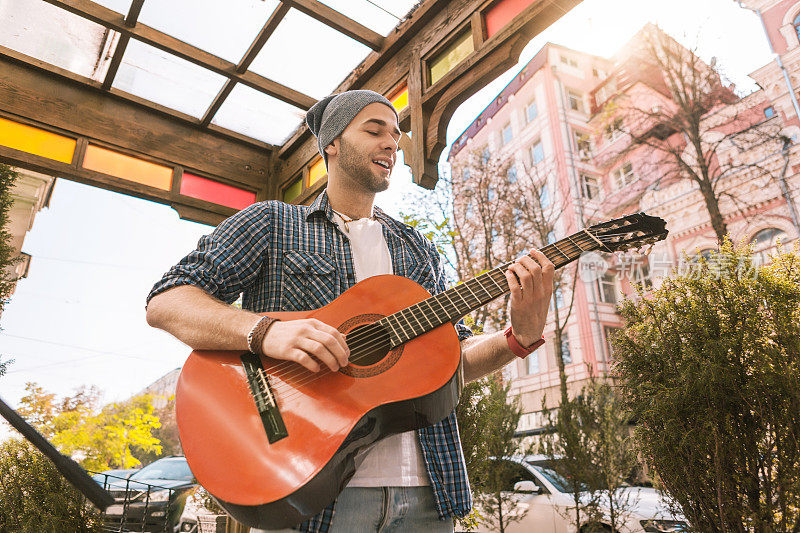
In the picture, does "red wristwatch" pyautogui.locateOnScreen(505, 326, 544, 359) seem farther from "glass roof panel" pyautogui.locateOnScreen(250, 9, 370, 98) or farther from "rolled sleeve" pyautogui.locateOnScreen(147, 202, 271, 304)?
"glass roof panel" pyautogui.locateOnScreen(250, 9, 370, 98)

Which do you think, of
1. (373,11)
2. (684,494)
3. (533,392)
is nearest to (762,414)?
(684,494)

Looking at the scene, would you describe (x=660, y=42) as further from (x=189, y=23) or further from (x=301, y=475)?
(x=301, y=475)

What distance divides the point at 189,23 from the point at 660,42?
475 inches

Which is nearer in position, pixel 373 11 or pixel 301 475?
pixel 301 475

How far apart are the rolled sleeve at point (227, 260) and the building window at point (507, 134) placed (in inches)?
929

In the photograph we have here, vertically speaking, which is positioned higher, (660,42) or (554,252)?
(660,42)

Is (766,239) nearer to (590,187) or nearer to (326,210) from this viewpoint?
(590,187)

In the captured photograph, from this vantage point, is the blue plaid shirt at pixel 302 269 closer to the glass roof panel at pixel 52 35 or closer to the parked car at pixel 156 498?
the glass roof panel at pixel 52 35

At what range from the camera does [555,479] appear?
302 inches

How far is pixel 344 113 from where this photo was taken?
2125 mm

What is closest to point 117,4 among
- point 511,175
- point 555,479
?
point 555,479

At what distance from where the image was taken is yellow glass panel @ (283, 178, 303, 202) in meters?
5.01

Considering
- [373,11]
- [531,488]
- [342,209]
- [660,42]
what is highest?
[660,42]

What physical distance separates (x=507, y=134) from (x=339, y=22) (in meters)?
21.6
